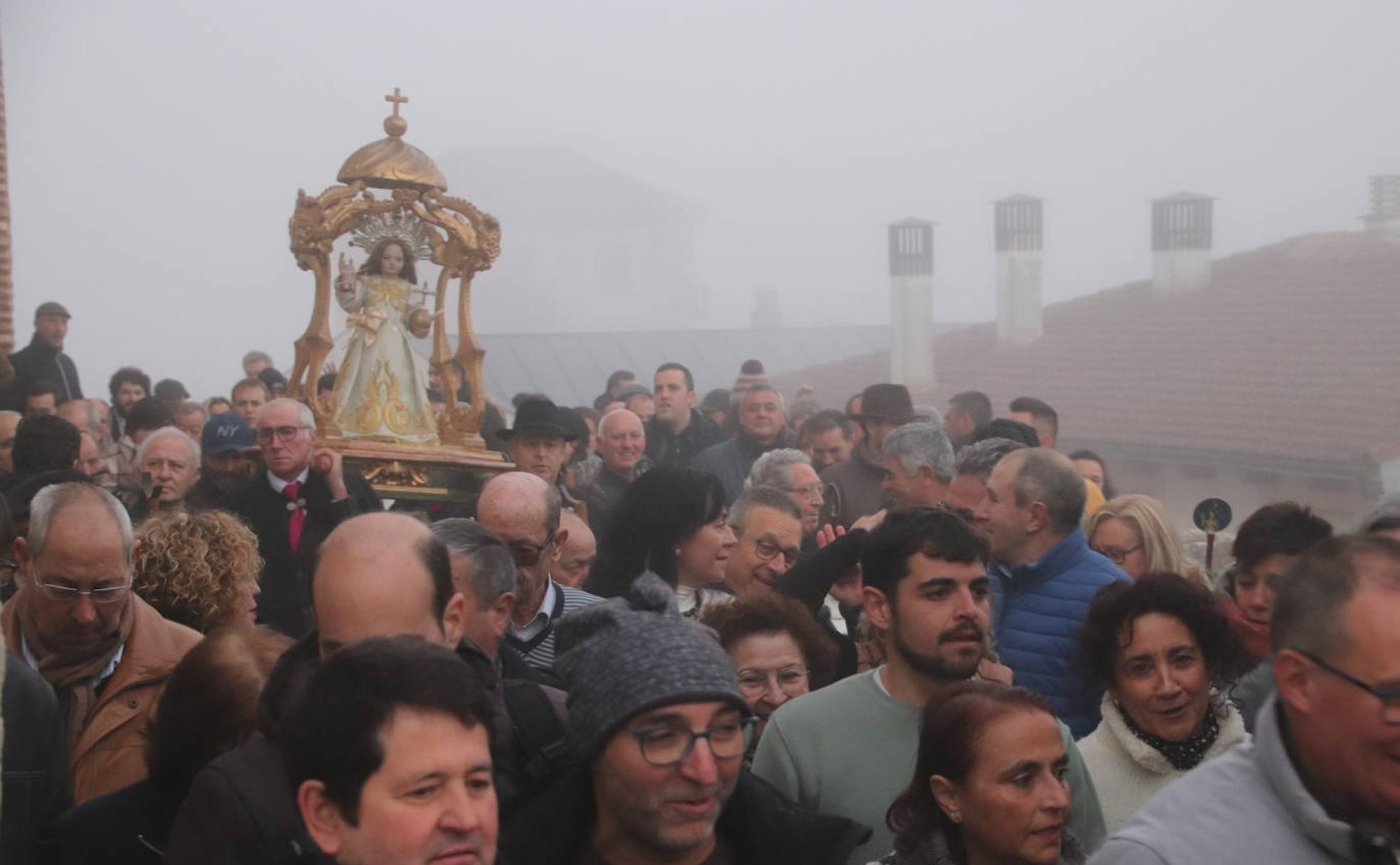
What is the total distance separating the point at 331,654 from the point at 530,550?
2166 mm

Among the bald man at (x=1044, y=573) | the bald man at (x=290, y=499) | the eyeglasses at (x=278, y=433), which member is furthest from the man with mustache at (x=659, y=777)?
the eyeglasses at (x=278, y=433)

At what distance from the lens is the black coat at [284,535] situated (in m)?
6.82

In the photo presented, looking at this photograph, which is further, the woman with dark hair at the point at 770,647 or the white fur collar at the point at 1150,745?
the woman with dark hair at the point at 770,647

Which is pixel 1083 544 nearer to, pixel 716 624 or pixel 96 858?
pixel 716 624

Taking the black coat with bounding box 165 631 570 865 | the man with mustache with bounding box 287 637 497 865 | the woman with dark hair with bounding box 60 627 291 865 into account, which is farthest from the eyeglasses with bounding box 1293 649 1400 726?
the woman with dark hair with bounding box 60 627 291 865

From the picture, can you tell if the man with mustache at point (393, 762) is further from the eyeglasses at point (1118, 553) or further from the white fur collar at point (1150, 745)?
the eyeglasses at point (1118, 553)

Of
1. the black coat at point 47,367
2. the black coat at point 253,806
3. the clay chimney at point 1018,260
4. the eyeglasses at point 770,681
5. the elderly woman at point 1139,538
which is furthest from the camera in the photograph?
the clay chimney at point 1018,260

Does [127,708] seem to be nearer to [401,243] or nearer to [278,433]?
[278,433]

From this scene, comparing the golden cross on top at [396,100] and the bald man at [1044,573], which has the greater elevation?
the golden cross on top at [396,100]

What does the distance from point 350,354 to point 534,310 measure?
3080cm

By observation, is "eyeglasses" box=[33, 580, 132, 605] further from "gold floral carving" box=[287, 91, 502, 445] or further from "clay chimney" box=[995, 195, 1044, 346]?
"clay chimney" box=[995, 195, 1044, 346]

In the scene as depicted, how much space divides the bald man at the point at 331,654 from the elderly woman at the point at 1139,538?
9.91ft

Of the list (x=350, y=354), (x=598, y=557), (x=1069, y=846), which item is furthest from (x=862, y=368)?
(x=1069, y=846)

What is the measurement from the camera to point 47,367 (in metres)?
12.4
